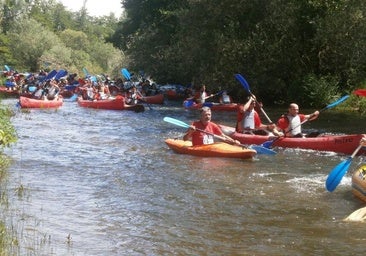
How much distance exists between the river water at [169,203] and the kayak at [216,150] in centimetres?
13

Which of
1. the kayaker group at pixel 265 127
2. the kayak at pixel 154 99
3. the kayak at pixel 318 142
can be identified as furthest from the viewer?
the kayak at pixel 154 99

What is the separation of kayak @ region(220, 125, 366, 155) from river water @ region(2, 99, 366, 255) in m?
0.16

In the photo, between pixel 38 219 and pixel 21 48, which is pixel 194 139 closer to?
pixel 38 219

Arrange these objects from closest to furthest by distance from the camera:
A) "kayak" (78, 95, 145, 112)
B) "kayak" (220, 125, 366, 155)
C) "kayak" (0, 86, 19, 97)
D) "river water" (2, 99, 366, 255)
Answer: "river water" (2, 99, 366, 255)
"kayak" (220, 125, 366, 155)
"kayak" (78, 95, 145, 112)
"kayak" (0, 86, 19, 97)

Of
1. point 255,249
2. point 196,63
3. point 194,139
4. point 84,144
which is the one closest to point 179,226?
point 255,249

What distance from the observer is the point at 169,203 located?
675cm

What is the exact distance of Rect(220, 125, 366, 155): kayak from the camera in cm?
1009

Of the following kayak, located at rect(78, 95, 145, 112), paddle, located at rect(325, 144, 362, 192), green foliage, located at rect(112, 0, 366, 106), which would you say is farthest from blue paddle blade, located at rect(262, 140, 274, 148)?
kayak, located at rect(78, 95, 145, 112)

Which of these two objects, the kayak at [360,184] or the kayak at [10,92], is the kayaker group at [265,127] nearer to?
the kayak at [360,184]

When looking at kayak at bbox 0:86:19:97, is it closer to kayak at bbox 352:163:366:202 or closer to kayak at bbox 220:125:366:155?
kayak at bbox 220:125:366:155

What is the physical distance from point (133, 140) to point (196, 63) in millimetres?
13130

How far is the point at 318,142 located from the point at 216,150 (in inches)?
82.2

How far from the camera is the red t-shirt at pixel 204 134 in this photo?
32.2 feet

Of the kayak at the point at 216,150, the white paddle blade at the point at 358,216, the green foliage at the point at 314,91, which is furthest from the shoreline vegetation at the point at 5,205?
the green foliage at the point at 314,91
